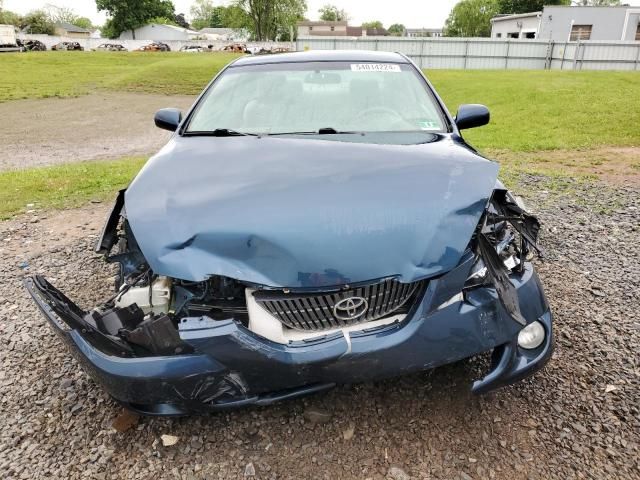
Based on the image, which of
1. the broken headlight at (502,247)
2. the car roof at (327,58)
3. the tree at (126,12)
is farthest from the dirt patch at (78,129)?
the tree at (126,12)

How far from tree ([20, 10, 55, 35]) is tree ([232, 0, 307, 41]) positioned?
111ft

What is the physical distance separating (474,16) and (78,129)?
69227mm

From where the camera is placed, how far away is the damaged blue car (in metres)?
1.81

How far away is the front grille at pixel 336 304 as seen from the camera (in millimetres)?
1853

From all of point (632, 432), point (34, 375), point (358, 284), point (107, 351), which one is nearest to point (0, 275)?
point (34, 375)

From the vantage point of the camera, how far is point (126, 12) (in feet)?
236

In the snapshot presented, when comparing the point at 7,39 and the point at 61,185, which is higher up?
the point at 7,39

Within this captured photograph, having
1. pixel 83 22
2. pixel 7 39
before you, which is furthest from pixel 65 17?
pixel 7 39

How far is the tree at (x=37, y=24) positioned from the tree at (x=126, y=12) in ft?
30.1

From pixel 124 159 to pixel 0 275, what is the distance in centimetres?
465

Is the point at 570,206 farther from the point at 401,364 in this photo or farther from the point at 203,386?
the point at 203,386

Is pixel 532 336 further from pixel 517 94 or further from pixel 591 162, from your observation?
pixel 517 94

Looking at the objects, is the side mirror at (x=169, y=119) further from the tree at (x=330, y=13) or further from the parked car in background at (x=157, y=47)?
Result: the tree at (x=330, y=13)

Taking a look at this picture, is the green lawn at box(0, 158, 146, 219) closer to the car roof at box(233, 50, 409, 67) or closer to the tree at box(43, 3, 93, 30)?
the car roof at box(233, 50, 409, 67)
